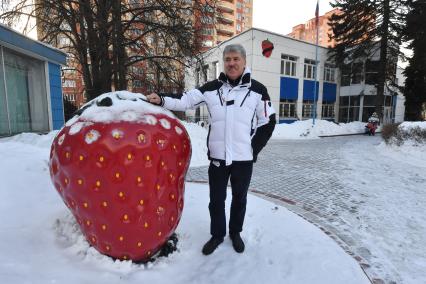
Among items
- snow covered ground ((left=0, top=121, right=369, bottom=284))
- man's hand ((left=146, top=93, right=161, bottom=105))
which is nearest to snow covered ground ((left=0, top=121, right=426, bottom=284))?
snow covered ground ((left=0, top=121, right=369, bottom=284))

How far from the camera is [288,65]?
76.5 feet

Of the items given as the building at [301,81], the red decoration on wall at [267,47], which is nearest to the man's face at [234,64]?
the building at [301,81]

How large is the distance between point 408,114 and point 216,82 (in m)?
27.9

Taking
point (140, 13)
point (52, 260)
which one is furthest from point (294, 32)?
point (52, 260)

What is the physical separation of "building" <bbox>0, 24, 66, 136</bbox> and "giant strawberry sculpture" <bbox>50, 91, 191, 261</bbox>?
18.6 ft

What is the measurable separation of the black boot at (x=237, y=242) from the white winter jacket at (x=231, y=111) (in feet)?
2.64

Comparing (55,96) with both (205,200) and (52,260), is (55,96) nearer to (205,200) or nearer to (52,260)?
(205,200)

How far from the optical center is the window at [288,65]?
Result: 2291 centimetres

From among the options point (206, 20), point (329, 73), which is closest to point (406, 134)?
point (206, 20)

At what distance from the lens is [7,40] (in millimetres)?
6098

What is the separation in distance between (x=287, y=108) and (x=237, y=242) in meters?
22.2

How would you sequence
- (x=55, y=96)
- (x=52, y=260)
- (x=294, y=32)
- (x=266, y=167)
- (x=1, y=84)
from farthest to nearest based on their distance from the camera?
(x=294, y=32)
(x=55, y=96)
(x=266, y=167)
(x=1, y=84)
(x=52, y=260)

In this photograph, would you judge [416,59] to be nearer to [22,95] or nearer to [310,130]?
[310,130]

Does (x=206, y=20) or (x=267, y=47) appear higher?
(x=267, y=47)
